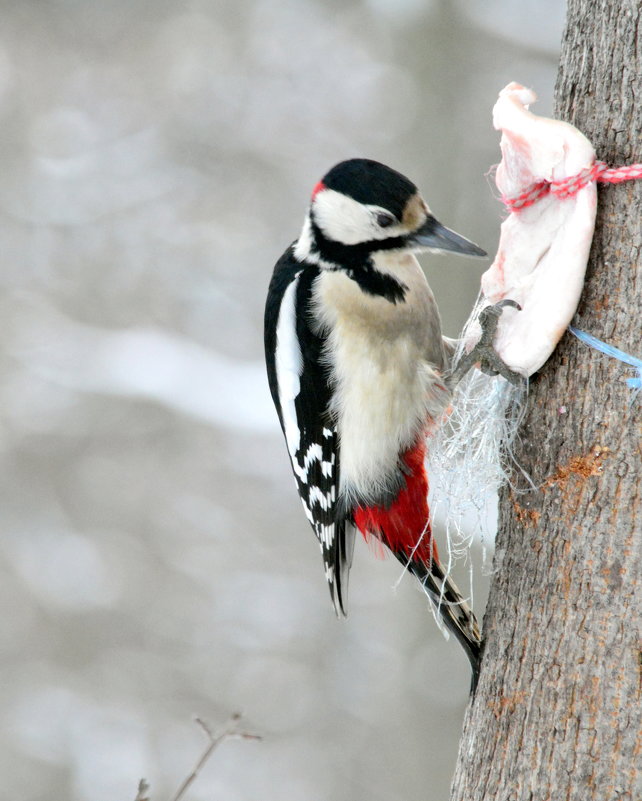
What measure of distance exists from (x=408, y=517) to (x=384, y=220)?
2.12 feet

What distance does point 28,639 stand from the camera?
6.93 m

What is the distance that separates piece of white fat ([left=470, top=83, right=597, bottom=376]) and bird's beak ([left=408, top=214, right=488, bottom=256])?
15 cm

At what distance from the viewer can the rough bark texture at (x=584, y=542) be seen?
1.59m

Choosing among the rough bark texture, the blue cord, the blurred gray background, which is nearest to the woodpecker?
the rough bark texture

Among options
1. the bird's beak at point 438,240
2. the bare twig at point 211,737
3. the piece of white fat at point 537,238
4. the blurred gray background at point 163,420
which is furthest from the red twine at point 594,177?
the blurred gray background at point 163,420

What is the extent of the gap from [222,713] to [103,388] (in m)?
2.39

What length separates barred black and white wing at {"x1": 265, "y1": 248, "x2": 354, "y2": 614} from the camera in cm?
230

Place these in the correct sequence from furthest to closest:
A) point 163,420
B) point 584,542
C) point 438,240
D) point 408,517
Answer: point 163,420
point 408,517
point 438,240
point 584,542

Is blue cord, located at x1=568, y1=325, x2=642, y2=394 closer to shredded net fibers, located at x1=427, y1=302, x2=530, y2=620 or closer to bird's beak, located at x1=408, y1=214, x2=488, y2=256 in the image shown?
shredded net fibers, located at x1=427, y1=302, x2=530, y2=620

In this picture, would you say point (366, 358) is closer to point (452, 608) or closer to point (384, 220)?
point (384, 220)

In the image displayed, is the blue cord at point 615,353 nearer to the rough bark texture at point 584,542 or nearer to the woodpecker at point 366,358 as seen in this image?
the rough bark texture at point 584,542

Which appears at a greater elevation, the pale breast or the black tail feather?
the pale breast

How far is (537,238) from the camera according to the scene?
6.07 ft

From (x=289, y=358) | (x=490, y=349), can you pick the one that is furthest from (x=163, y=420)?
(x=490, y=349)
